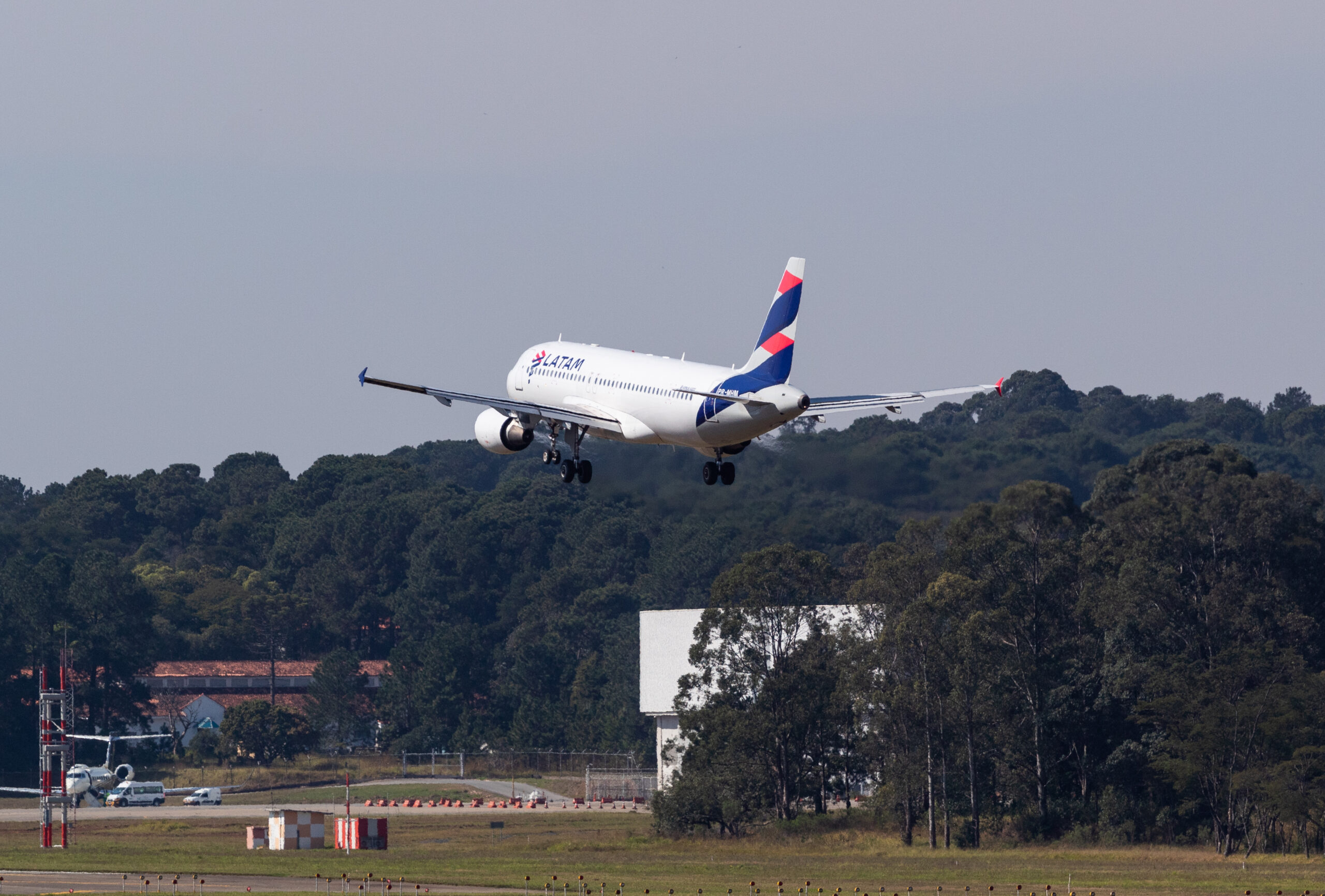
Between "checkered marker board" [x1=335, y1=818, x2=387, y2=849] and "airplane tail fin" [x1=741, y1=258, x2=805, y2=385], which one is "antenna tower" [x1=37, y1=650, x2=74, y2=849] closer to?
"checkered marker board" [x1=335, y1=818, x2=387, y2=849]

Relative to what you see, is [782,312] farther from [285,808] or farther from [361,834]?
[285,808]

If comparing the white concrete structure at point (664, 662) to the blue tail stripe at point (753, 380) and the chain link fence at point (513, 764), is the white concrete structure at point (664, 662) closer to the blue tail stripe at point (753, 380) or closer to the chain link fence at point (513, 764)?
the chain link fence at point (513, 764)

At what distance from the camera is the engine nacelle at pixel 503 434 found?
76.0m

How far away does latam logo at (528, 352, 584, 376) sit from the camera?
76.8m

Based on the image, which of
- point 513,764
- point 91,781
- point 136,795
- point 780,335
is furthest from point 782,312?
point 513,764

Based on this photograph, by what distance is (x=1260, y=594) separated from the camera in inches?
4710

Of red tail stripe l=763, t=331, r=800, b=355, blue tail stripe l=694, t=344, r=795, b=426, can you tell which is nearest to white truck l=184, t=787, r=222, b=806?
blue tail stripe l=694, t=344, r=795, b=426

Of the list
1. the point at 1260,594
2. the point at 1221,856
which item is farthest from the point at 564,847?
the point at 1260,594

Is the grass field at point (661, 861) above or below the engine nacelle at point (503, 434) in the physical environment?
below

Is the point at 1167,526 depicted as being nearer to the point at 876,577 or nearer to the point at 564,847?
the point at 876,577

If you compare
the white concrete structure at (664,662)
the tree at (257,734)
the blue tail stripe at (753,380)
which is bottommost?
the tree at (257,734)

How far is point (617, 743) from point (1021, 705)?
245 feet

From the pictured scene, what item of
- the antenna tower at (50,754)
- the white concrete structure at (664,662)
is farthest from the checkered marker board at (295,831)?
the white concrete structure at (664,662)

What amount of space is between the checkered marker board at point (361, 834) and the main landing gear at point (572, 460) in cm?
4121
